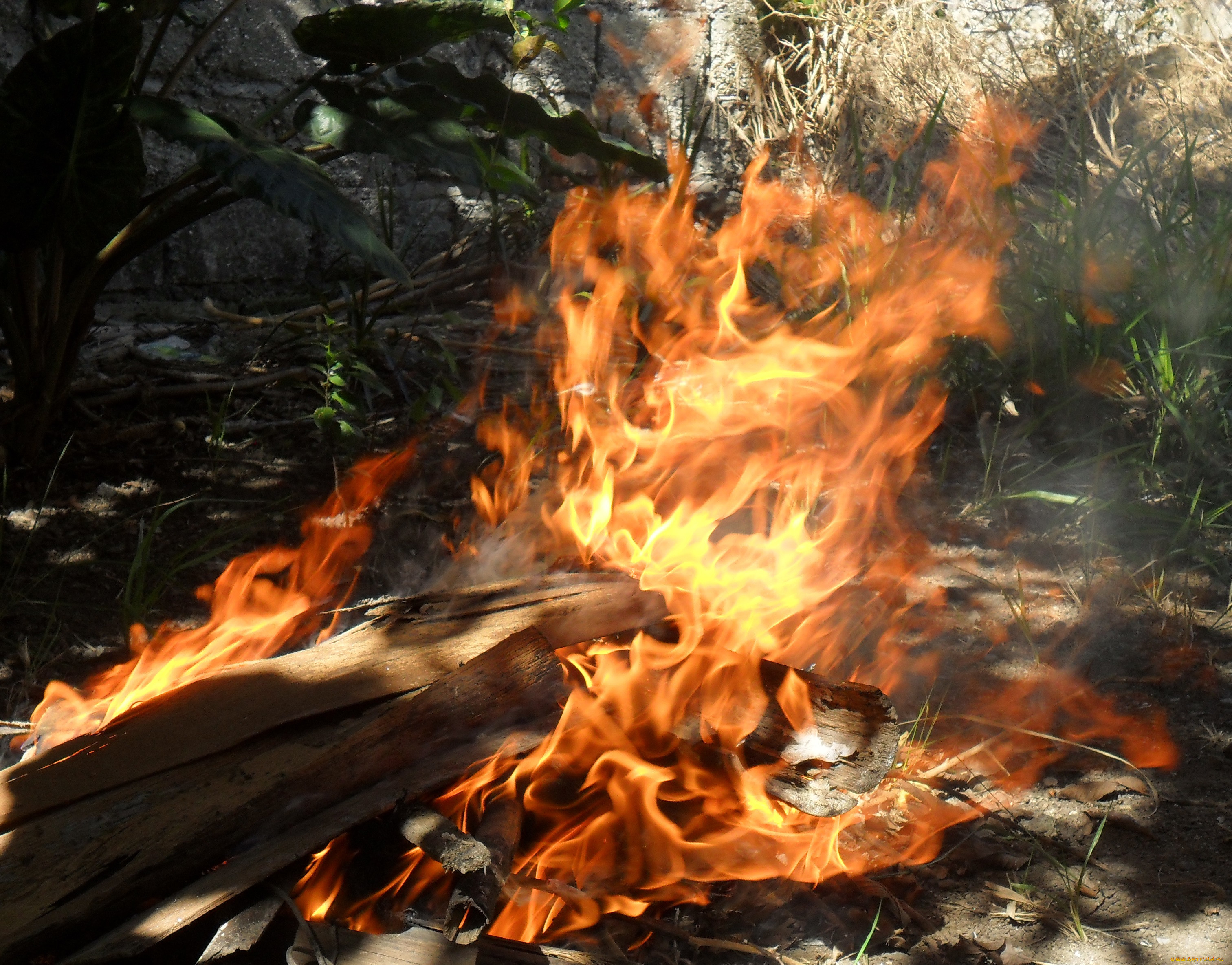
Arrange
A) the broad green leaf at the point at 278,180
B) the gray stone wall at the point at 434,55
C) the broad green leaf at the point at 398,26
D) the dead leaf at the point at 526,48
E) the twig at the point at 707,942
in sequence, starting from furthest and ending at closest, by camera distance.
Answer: the gray stone wall at the point at 434,55, the dead leaf at the point at 526,48, the broad green leaf at the point at 398,26, the broad green leaf at the point at 278,180, the twig at the point at 707,942

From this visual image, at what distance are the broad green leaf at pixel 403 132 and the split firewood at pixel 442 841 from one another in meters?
1.70

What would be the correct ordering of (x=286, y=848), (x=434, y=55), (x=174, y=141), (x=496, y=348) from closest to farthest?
(x=286, y=848) < (x=174, y=141) < (x=496, y=348) < (x=434, y=55)

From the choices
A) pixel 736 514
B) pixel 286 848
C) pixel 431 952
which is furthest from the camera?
pixel 736 514

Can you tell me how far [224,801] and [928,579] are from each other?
6.38 ft

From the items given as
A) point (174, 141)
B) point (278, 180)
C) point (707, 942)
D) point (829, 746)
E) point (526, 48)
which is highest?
point (526, 48)

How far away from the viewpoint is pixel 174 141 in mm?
2611

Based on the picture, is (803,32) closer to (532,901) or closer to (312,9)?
(312,9)

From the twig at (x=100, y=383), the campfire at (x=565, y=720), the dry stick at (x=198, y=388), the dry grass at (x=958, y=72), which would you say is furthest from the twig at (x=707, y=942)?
the dry grass at (x=958, y=72)

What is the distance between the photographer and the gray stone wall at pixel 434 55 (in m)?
4.32

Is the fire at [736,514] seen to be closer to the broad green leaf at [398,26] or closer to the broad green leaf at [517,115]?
the broad green leaf at [517,115]

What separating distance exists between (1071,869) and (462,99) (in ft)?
8.09

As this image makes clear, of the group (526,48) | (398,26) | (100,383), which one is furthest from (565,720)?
(100,383)

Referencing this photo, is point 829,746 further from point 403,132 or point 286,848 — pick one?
point 403,132

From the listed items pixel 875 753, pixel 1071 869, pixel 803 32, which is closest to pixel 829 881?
pixel 875 753
